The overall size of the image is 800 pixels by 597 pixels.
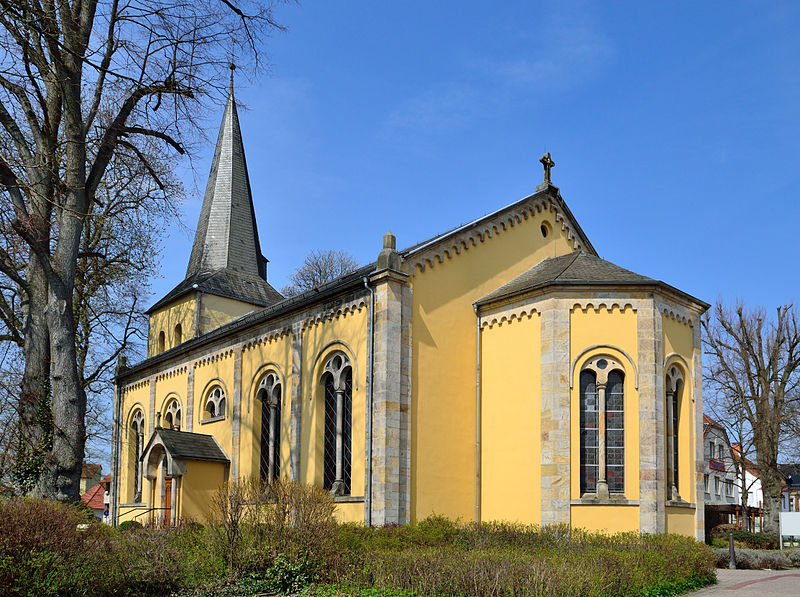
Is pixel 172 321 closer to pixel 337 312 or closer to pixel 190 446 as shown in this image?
pixel 190 446

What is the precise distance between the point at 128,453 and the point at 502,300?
64.2 ft

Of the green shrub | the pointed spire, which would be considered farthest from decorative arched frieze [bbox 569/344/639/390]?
→ the pointed spire

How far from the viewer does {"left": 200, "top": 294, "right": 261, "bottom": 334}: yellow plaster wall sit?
30156 millimetres

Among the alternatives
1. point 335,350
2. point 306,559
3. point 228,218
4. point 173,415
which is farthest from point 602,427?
point 228,218

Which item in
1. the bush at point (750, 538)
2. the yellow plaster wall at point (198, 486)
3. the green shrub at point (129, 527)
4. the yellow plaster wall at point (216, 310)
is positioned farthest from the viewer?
the yellow plaster wall at point (216, 310)

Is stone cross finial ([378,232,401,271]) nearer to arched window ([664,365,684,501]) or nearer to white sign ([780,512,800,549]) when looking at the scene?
arched window ([664,365,684,501])

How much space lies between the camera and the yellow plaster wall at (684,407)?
709 inches

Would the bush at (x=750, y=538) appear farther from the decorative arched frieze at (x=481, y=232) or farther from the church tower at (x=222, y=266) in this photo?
the church tower at (x=222, y=266)

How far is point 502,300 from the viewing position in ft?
62.5

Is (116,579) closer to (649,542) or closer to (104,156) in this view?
(104,156)

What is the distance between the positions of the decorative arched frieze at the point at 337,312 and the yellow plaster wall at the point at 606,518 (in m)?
6.83

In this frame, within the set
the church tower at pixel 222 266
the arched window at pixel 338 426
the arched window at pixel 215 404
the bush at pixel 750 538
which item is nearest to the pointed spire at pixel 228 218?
the church tower at pixel 222 266

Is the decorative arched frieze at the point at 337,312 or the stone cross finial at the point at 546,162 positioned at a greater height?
the stone cross finial at the point at 546,162

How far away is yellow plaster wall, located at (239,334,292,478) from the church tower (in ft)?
24.2
